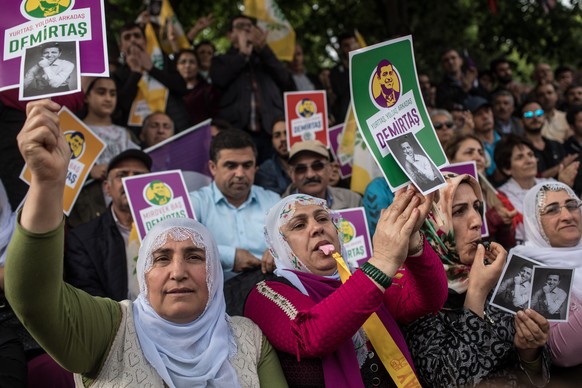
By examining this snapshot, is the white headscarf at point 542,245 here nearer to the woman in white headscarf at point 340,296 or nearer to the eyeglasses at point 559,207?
the eyeglasses at point 559,207

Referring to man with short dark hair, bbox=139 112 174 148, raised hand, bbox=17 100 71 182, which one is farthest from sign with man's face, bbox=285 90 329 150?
raised hand, bbox=17 100 71 182

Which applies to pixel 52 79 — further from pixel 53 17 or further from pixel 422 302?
pixel 422 302

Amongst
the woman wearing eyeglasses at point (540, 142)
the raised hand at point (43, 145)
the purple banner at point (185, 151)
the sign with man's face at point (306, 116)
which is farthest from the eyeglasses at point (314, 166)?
the raised hand at point (43, 145)

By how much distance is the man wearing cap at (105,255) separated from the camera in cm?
450

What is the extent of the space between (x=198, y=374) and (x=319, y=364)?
53 cm

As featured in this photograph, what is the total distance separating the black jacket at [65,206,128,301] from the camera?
14.7 ft

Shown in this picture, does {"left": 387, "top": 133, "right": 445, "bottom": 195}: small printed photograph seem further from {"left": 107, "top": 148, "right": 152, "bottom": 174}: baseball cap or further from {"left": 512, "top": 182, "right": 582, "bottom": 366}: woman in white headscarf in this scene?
{"left": 107, "top": 148, "right": 152, "bottom": 174}: baseball cap

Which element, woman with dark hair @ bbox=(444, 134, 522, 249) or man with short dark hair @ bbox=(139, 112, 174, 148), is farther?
man with short dark hair @ bbox=(139, 112, 174, 148)

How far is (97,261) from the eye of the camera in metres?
4.57

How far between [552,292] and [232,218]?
246cm

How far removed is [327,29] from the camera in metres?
12.8

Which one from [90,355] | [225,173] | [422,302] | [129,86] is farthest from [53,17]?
[129,86]

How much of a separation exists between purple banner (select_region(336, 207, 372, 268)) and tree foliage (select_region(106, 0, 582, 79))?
22.7ft

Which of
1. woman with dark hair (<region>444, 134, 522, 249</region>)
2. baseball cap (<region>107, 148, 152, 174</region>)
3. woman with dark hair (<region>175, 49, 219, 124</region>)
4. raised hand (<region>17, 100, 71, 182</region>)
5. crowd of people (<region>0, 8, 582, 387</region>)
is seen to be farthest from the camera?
woman with dark hair (<region>175, 49, 219, 124</region>)
